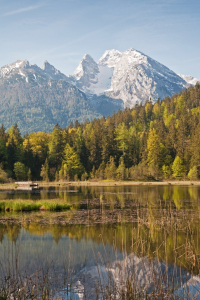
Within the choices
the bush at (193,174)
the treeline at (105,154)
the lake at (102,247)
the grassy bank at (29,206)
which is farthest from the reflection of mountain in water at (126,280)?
the bush at (193,174)

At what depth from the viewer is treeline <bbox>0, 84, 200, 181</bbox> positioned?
91.8 metres

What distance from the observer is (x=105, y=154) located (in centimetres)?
10519

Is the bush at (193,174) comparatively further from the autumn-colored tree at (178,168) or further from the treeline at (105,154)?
the autumn-colored tree at (178,168)

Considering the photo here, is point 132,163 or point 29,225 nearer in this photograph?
point 29,225

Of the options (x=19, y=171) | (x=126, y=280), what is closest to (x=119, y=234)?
(x=126, y=280)

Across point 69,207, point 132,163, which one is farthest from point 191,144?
point 69,207

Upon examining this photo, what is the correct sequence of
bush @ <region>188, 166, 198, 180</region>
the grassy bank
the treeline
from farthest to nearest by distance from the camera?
1. the treeline
2. bush @ <region>188, 166, 198, 180</region>
3. the grassy bank

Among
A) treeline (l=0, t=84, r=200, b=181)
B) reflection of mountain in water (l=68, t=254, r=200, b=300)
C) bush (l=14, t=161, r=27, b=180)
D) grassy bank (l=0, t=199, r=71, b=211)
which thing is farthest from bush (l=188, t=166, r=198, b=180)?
reflection of mountain in water (l=68, t=254, r=200, b=300)

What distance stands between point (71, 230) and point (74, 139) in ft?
298

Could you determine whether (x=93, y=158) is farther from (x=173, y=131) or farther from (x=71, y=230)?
(x=71, y=230)

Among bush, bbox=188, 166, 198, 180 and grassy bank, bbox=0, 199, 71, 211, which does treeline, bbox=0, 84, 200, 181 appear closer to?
bush, bbox=188, 166, 198, 180

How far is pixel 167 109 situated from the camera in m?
152

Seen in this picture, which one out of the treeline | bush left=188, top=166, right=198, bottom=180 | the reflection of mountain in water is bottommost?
the reflection of mountain in water

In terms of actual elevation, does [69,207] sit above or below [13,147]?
below
